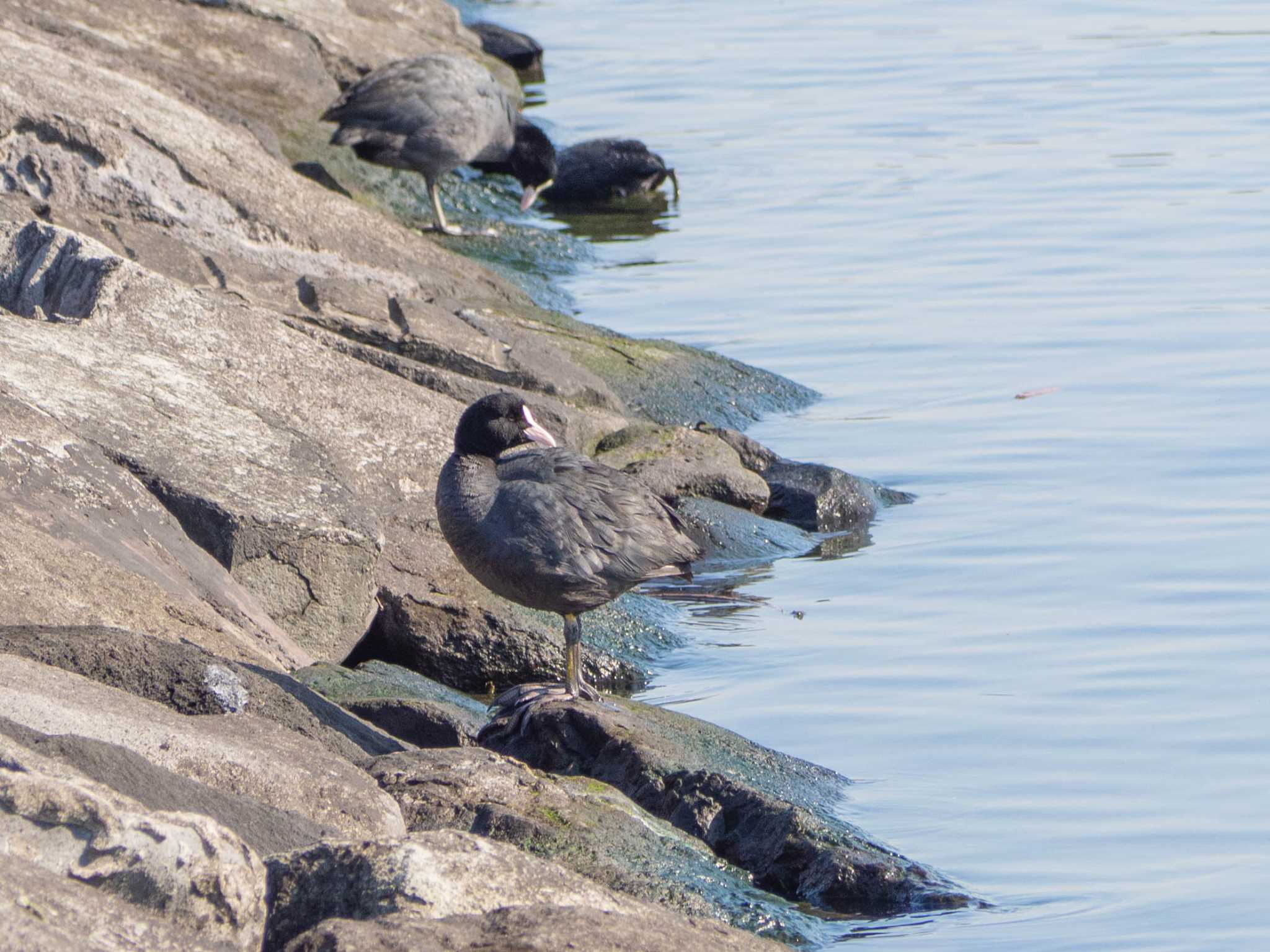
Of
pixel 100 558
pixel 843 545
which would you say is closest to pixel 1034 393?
pixel 843 545

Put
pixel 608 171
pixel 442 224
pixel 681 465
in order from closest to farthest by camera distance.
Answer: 1. pixel 681 465
2. pixel 442 224
3. pixel 608 171

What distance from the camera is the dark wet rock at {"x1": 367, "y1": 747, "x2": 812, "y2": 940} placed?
14.5 feet

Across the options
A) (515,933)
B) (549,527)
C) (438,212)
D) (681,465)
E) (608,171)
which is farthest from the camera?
(608,171)

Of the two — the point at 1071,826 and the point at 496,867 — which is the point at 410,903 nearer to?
the point at 496,867

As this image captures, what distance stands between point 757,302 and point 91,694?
8676mm

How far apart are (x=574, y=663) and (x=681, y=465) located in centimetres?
282

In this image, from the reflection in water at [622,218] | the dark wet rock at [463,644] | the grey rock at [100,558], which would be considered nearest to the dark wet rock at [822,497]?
the dark wet rock at [463,644]

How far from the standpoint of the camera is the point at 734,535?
8328 millimetres

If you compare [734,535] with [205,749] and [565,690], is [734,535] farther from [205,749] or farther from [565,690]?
[205,749]

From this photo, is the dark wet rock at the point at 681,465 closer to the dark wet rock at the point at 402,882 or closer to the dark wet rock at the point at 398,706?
the dark wet rock at the point at 398,706

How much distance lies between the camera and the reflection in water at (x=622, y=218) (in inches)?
586

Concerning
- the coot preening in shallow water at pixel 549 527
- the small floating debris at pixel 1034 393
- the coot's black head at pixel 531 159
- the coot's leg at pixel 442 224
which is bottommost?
the coot preening in shallow water at pixel 549 527

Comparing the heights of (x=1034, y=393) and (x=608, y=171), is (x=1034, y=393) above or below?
below

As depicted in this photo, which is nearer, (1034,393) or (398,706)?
(398,706)
